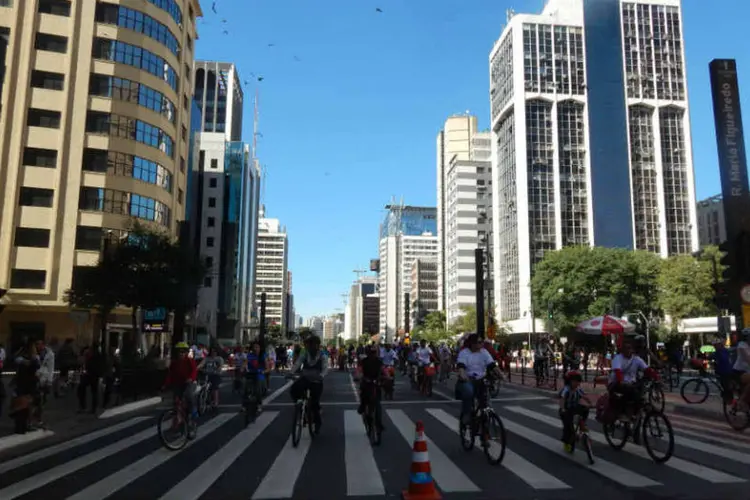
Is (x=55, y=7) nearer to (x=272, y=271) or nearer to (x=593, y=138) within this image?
(x=593, y=138)

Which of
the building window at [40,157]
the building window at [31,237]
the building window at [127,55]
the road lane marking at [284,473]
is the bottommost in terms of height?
the road lane marking at [284,473]

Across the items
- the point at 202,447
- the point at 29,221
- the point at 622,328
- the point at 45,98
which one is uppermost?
the point at 45,98

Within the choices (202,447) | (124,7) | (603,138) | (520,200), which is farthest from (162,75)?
(603,138)

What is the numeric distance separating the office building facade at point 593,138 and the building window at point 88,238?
2231 inches

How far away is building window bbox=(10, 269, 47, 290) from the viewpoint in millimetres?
41281

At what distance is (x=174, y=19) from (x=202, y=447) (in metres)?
48.3

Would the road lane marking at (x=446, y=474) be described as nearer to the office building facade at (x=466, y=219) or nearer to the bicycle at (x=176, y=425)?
the bicycle at (x=176, y=425)

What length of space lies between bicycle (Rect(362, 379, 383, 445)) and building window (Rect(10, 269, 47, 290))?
38743 mm

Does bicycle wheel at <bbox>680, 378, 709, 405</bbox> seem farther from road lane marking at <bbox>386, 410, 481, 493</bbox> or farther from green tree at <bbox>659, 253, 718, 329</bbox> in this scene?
green tree at <bbox>659, 253, 718, 329</bbox>

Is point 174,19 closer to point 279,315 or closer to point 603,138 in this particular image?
point 603,138

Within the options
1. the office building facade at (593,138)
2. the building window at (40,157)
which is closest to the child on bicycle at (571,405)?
the building window at (40,157)

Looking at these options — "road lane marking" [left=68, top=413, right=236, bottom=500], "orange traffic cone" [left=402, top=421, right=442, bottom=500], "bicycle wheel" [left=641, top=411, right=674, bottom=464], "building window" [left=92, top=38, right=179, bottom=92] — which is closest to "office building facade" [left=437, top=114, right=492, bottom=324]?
"building window" [left=92, top=38, right=179, bottom=92]

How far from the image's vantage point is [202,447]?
10.0m

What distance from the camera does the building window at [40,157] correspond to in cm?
4281
